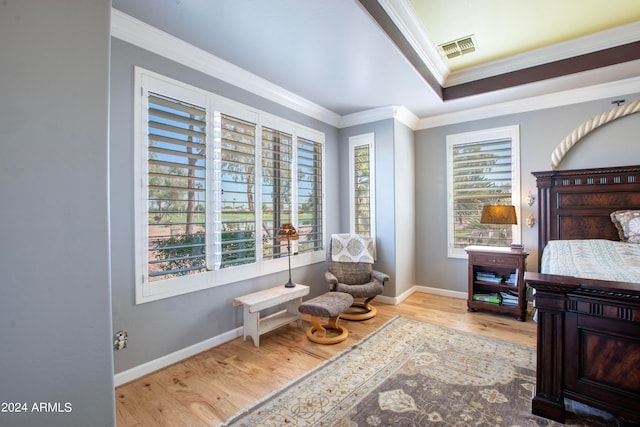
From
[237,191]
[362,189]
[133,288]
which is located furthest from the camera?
[362,189]

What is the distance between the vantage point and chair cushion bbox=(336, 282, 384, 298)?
3383 millimetres

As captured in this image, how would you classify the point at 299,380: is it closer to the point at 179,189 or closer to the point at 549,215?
the point at 179,189

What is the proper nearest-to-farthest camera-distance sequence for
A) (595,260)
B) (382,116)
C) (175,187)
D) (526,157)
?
(595,260) < (175,187) < (526,157) < (382,116)

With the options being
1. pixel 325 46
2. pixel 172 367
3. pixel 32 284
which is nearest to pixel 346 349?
pixel 172 367

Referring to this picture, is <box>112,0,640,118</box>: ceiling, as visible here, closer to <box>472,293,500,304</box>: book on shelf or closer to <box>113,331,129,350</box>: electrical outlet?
<box>113,331,129,350</box>: electrical outlet

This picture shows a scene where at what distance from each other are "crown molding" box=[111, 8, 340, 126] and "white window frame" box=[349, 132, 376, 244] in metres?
0.99

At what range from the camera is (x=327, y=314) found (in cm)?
273

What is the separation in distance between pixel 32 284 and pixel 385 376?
2216 mm

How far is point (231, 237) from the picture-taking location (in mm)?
2881

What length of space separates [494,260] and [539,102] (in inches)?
81.6

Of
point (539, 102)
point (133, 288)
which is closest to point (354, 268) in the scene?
point (133, 288)

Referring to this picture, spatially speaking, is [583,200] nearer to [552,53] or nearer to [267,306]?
[552,53]

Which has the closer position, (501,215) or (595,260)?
(595,260)

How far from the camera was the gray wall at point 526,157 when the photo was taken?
10.6 feet
